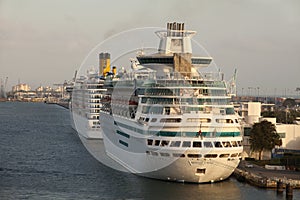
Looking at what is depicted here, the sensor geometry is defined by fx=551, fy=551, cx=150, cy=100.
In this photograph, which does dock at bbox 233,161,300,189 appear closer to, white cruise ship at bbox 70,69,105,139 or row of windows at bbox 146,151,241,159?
row of windows at bbox 146,151,241,159

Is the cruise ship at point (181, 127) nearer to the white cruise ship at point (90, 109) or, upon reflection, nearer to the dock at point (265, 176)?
the dock at point (265, 176)

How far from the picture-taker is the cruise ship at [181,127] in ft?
68.1

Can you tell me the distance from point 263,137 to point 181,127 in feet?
27.7

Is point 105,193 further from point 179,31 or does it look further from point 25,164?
point 179,31

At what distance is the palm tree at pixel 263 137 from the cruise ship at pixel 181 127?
5.51 meters

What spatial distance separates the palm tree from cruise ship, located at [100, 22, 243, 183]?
5511 mm

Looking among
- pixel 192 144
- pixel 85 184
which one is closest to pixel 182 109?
pixel 192 144

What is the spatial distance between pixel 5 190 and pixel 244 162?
1238 cm

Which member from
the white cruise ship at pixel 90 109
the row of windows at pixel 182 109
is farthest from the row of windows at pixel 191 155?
the white cruise ship at pixel 90 109

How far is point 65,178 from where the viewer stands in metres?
22.9

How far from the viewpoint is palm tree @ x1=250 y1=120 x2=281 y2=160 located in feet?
92.0

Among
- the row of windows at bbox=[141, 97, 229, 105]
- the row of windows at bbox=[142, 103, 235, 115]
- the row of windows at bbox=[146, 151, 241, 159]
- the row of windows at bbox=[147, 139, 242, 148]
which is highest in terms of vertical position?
the row of windows at bbox=[141, 97, 229, 105]

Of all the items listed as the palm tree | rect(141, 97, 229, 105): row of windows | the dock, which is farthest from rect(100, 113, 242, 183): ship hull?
the palm tree

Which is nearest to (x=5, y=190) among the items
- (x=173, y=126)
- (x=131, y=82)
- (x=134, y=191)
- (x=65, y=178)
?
(x=65, y=178)
